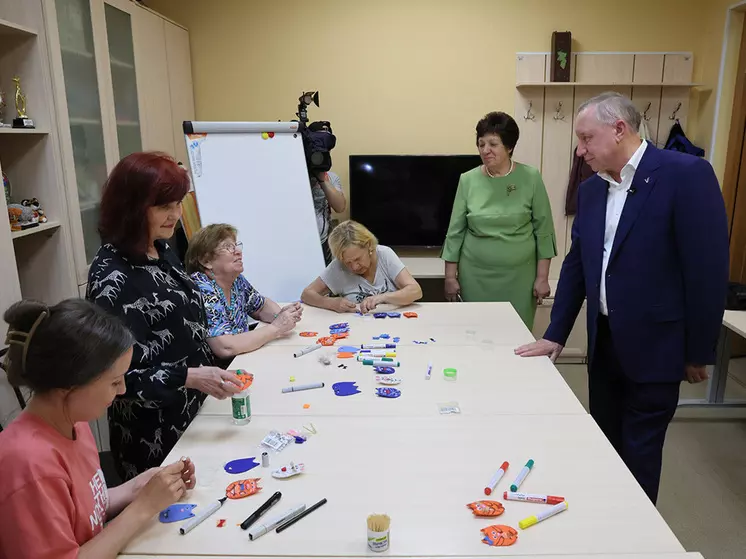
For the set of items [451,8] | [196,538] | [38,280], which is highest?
[451,8]

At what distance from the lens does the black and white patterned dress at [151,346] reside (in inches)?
57.7

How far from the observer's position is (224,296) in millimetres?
2234

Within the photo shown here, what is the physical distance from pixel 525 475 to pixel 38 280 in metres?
2.36

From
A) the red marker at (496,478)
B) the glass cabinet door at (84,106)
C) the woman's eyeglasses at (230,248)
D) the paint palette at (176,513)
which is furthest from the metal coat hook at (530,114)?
the paint palette at (176,513)

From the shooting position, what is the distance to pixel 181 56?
3.83 m

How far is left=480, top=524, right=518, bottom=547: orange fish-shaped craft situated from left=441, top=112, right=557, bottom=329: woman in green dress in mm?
1988

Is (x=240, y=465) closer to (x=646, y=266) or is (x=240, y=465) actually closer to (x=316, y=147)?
(x=646, y=266)

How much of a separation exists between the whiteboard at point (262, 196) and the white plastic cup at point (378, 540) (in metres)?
2.19

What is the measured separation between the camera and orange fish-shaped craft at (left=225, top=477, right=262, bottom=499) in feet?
4.10

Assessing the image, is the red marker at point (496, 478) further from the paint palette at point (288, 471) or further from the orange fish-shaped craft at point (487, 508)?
the paint palette at point (288, 471)

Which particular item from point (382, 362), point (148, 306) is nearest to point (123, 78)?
point (148, 306)

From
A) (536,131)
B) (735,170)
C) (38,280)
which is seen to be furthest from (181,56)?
(735,170)

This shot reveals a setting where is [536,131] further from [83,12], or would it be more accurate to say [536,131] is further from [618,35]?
[83,12]

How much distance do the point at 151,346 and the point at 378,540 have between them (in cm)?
81
